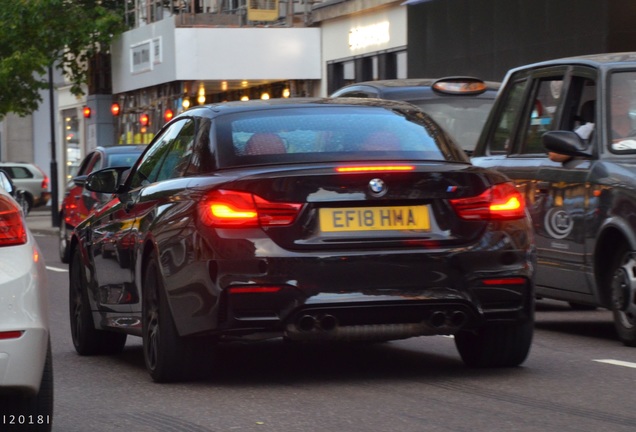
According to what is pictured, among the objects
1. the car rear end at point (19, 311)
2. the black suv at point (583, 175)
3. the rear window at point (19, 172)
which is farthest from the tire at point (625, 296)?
the rear window at point (19, 172)

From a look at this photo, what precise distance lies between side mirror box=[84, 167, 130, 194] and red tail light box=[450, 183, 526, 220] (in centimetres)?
258

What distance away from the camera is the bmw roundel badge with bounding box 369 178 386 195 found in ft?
25.3

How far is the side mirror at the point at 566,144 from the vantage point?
10.2 m

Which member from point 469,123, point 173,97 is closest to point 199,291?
point 469,123

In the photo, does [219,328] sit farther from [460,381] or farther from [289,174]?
[460,381]

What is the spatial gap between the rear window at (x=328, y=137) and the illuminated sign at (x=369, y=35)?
2470 centimetres

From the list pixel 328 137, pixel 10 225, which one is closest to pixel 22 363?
pixel 10 225

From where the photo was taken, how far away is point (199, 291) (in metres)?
7.72

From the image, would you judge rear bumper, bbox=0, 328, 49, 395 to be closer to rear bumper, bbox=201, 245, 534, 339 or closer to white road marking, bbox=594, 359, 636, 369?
rear bumper, bbox=201, 245, 534, 339

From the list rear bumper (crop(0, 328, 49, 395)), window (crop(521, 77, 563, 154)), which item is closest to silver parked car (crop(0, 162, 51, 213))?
window (crop(521, 77, 563, 154))

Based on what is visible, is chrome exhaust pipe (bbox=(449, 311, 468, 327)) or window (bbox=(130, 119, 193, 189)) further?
window (bbox=(130, 119, 193, 189))

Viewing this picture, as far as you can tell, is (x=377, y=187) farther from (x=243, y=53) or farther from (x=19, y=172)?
(x=19, y=172)

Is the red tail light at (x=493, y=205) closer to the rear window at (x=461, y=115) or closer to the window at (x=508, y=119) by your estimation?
the window at (x=508, y=119)

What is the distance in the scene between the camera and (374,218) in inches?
305
